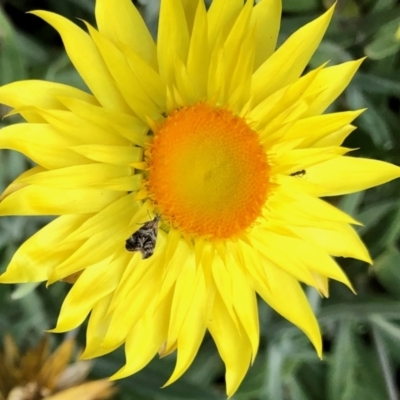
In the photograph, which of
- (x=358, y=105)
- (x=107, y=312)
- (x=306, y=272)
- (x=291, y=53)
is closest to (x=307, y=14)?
(x=358, y=105)

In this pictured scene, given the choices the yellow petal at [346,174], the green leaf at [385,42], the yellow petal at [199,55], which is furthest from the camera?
the green leaf at [385,42]

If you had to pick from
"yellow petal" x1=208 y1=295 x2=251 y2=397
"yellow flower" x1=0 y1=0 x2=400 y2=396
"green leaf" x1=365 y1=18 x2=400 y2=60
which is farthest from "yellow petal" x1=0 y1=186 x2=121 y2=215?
"green leaf" x1=365 y1=18 x2=400 y2=60

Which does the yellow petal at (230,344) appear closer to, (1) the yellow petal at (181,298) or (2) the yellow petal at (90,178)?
(1) the yellow petal at (181,298)

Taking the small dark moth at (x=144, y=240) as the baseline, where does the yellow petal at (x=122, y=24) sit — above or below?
above

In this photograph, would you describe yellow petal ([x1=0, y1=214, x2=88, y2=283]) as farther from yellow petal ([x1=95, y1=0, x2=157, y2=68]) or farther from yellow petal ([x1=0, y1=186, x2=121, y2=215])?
yellow petal ([x1=95, y1=0, x2=157, y2=68])

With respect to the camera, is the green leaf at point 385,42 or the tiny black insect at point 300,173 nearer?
the tiny black insect at point 300,173

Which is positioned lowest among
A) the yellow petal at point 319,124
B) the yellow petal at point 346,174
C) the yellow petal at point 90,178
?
the yellow petal at point 90,178


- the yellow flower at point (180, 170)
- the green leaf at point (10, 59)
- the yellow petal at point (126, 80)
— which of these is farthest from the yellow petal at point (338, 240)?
the green leaf at point (10, 59)

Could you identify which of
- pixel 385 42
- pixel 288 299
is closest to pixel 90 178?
pixel 288 299
